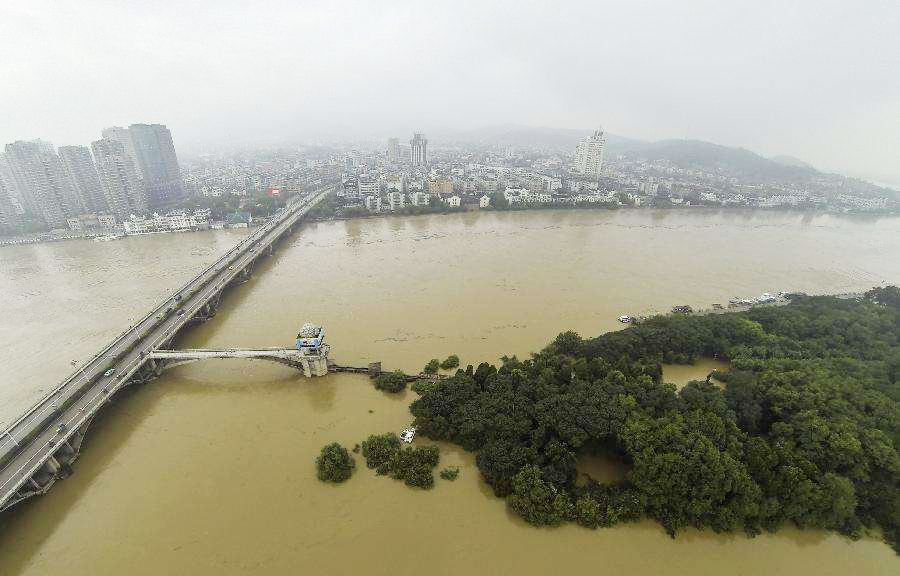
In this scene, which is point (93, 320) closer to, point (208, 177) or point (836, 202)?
point (208, 177)

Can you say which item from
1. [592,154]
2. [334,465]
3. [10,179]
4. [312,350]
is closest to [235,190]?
[10,179]

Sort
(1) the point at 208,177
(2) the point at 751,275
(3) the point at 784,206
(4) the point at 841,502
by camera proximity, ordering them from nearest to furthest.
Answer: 1. (4) the point at 841,502
2. (2) the point at 751,275
3. (3) the point at 784,206
4. (1) the point at 208,177

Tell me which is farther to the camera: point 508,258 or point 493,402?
point 508,258

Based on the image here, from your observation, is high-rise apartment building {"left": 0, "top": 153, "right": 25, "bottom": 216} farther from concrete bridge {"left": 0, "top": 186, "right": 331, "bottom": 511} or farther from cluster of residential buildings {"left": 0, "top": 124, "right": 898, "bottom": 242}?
concrete bridge {"left": 0, "top": 186, "right": 331, "bottom": 511}

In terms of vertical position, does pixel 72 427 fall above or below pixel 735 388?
below

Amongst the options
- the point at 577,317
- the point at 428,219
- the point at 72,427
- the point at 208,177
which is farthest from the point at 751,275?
the point at 208,177

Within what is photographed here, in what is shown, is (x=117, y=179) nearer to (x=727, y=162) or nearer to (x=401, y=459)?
(x=401, y=459)

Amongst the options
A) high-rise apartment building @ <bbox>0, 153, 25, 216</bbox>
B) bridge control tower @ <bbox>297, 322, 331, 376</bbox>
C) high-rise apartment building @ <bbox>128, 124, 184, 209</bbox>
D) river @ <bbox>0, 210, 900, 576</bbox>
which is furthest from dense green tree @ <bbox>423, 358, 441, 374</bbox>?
high-rise apartment building @ <bbox>0, 153, 25, 216</bbox>
